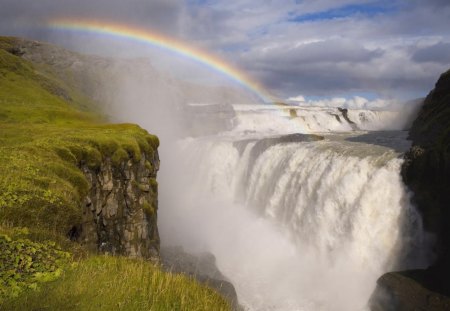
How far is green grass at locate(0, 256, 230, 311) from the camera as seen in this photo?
21.8 ft

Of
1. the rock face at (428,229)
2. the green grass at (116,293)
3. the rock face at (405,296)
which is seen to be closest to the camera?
the green grass at (116,293)

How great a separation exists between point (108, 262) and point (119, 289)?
5.69 feet

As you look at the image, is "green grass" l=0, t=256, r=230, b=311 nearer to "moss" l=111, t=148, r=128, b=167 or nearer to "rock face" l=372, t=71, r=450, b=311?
"moss" l=111, t=148, r=128, b=167

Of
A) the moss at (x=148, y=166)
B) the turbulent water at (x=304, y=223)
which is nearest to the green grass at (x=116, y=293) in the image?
the turbulent water at (x=304, y=223)

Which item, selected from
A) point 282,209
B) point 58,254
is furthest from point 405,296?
point 58,254

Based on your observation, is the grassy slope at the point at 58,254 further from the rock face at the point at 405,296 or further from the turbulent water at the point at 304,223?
the rock face at the point at 405,296

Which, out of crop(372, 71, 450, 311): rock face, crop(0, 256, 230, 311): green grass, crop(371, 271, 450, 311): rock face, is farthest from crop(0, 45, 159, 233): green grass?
crop(372, 71, 450, 311): rock face

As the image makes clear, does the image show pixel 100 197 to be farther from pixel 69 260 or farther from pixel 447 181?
pixel 447 181

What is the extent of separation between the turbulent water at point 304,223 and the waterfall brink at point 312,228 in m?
0.07

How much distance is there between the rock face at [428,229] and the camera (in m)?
22.2

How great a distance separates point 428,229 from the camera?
85.4 feet

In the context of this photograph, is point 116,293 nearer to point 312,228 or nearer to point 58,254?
point 58,254

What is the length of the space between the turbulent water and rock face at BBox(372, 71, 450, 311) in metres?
0.92

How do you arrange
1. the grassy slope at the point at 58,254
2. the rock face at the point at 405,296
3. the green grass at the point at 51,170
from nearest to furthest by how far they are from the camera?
the grassy slope at the point at 58,254, the green grass at the point at 51,170, the rock face at the point at 405,296
